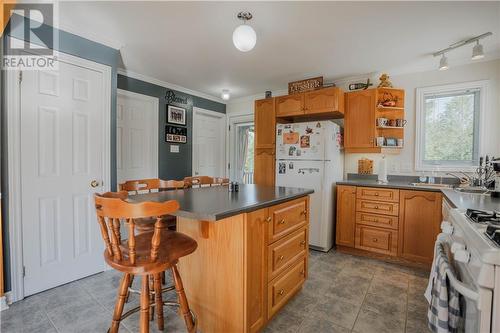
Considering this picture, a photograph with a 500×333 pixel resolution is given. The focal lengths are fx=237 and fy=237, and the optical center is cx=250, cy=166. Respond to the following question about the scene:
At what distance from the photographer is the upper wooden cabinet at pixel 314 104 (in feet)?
10.4

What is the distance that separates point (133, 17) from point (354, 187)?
119 inches

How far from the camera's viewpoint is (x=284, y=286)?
5.88ft

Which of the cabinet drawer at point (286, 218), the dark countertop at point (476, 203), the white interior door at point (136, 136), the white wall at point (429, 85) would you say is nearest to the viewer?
the dark countertop at point (476, 203)

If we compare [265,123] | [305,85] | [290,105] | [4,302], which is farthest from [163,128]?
[4,302]

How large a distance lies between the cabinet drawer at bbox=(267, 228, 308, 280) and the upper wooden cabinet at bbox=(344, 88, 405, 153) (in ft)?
5.78

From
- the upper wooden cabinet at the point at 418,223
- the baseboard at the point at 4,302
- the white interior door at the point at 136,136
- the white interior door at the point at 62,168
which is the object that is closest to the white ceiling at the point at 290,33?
the white interior door at the point at 136,136

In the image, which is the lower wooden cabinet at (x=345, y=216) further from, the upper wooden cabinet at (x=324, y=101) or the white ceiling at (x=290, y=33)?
the white ceiling at (x=290, y=33)

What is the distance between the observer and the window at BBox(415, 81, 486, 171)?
2836 millimetres

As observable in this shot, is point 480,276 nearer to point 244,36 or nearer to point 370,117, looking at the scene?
point 244,36

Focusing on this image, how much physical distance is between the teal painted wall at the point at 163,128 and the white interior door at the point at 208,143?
5.2 inches

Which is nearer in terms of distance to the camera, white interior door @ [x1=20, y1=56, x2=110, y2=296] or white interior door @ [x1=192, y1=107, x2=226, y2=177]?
white interior door @ [x1=20, y1=56, x2=110, y2=296]

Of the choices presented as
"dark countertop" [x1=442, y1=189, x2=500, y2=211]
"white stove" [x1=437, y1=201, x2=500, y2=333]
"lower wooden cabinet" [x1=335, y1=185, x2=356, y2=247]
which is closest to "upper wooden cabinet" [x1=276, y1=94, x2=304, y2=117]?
"lower wooden cabinet" [x1=335, y1=185, x2=356, y2=247]

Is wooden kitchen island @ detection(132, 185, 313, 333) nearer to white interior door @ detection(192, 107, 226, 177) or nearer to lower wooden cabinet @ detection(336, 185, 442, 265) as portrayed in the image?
lower wooden cabinet @ detection(336, 185, 442, 265)

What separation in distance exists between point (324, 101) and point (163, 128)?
98.8 inches
